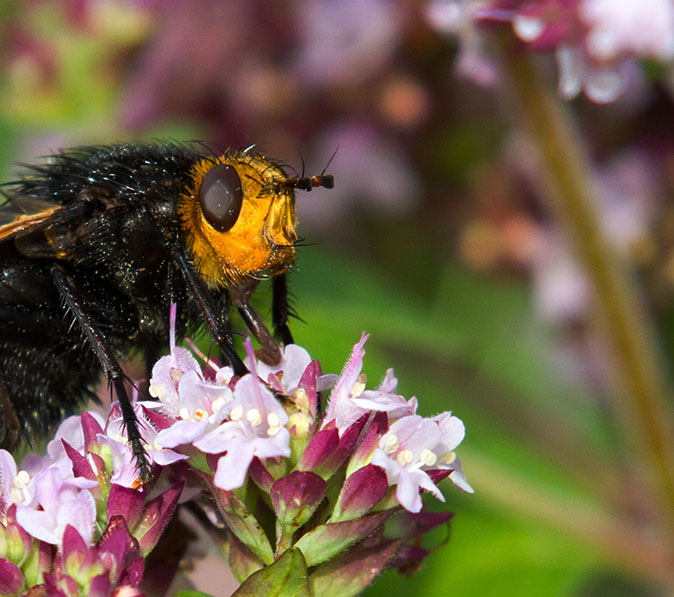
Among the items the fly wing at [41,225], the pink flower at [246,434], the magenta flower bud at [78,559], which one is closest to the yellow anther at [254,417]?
the pink flower at [246,434]

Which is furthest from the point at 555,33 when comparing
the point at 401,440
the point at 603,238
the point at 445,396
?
the point at 445,396

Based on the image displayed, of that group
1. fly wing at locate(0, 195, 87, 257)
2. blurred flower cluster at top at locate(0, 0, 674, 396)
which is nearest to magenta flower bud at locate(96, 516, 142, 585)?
fly wing at locate(0, 195, 87, 257)

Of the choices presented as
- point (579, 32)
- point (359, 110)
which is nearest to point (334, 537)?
point (579, 32)

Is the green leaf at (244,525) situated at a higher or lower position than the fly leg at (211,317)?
lower

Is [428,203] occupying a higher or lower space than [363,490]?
higher

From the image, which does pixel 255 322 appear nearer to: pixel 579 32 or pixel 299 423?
pixel 299 423

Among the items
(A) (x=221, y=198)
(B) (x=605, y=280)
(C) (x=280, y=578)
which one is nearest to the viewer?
(C) (x=280, y=578)

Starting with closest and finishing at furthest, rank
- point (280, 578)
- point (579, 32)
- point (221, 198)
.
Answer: point (280, 578) < point (221, 198) < point (579, 32)

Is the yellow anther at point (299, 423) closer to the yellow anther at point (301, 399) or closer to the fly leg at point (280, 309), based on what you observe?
the yellow anther at point (301, 399)
